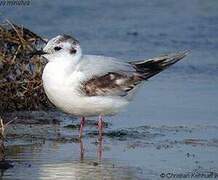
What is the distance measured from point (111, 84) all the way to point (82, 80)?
394 mm

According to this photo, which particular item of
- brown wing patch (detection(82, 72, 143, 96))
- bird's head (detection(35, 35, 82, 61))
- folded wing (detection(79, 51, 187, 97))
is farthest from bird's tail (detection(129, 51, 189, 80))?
bird's head (detection(35, 35, 82, 61))

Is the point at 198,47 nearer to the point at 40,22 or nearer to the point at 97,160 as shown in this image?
the point at 40,22

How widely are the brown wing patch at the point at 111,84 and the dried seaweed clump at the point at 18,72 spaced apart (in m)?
1.02

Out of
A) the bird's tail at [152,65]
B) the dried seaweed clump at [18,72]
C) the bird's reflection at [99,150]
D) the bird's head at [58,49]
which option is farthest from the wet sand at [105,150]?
the bird's head at [58,49]

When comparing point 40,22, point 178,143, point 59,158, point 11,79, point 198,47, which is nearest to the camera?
point 59,158

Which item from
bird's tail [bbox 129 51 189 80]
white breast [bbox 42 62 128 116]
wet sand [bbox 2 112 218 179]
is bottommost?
wet sand [bbox 2 112 218 179]

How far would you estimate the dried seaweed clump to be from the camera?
10148 mm

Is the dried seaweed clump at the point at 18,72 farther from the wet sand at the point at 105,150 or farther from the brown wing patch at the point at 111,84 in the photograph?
the brown wing patch at the point at 111,84

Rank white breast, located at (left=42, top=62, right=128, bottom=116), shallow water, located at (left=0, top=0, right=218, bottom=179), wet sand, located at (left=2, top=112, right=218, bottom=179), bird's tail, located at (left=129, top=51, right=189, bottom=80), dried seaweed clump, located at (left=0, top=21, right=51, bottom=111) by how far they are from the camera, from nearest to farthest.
Answer: 1. wet sand, located at (left=2, top=112, right=218, bottom=179)
2. shallow water, located at (left=0, top=0, right=218, bottom=179)
3. white breast, located at (left=42, top=62, right=128, bottom=116)
4. bird's tail, located at (left=129, top=51, right=189, bottom=80)
5. dried seaweed clump, located at (left=0, top=21, right=51, bottom=111)

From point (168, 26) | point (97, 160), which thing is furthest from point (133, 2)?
point (97, 160)

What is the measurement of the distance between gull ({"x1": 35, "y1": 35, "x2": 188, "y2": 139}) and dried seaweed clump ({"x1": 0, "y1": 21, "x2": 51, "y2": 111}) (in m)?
0.86

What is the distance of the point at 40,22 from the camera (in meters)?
14.0

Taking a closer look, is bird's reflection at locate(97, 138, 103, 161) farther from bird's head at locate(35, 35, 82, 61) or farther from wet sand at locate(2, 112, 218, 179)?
bird's head at locate(35, 35, 82, 61)

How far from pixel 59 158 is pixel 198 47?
5.27m
